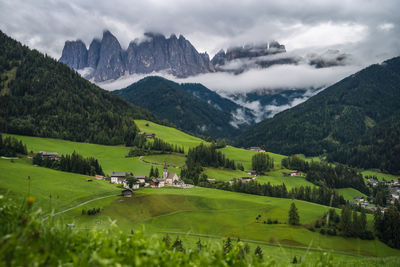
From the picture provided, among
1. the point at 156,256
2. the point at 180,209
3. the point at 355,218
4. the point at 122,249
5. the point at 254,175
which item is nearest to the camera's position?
the point at 156,256

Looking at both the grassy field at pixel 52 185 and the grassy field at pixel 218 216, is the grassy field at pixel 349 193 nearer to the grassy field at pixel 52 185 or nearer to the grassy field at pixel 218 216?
the grassy field at pixel 218 216

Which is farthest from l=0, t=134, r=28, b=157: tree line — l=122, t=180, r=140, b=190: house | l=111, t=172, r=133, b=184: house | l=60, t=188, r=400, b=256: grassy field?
l=60, t=188, r=400, b=256: grassy field

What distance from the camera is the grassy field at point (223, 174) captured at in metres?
132

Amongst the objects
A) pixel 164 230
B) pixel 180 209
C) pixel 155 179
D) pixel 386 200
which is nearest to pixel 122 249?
pixel 164 230

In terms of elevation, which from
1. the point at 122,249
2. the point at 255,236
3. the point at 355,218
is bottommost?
the point at 255,236

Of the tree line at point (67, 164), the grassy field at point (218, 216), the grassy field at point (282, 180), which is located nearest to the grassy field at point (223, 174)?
the grassy field at point (282, 180)

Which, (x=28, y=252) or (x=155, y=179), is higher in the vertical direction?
(x=28, y=252)

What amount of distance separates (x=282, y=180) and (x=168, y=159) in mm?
62433

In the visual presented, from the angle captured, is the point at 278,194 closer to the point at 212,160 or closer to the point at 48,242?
the point at 212,160

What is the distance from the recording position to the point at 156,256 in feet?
13.7

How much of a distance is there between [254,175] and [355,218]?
79867 millimetres

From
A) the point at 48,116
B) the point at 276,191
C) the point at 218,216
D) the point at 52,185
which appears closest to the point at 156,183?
the point at 218,216

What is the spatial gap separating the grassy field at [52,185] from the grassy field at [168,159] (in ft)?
164

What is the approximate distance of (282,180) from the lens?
142750mm
